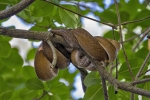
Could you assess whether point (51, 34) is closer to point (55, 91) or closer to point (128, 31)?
point (55, 91)

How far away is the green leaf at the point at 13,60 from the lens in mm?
1977

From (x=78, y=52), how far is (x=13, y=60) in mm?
878

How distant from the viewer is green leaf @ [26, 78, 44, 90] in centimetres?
170

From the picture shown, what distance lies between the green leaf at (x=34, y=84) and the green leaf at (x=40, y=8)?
35 cm

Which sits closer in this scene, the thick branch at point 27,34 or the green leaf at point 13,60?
A: the thick branch at point 27,34

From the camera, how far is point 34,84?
171 centimetres

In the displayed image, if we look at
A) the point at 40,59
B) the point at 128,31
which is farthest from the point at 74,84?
the point at 40,59

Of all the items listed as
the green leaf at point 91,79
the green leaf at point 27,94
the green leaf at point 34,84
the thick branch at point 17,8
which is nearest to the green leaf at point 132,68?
the green leaf at point 91,79

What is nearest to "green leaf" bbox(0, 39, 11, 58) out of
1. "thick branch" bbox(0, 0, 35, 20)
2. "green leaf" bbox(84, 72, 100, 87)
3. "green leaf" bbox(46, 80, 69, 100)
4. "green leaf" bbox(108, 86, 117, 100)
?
"green leaf" bbox(46, 80, 69, 100)

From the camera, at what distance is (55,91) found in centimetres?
177

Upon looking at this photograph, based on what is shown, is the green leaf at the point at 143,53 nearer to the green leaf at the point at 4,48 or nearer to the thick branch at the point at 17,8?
the green leaf at the point at 4,48

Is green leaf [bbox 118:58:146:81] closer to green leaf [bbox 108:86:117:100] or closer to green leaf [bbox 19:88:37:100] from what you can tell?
green leaf [bbox 108:86:117:100]

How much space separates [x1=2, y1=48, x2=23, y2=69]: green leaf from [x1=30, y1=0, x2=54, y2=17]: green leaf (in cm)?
55

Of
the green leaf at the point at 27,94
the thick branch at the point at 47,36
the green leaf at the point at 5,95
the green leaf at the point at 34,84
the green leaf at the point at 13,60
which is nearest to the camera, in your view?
the thick branch at the point at 47,36
